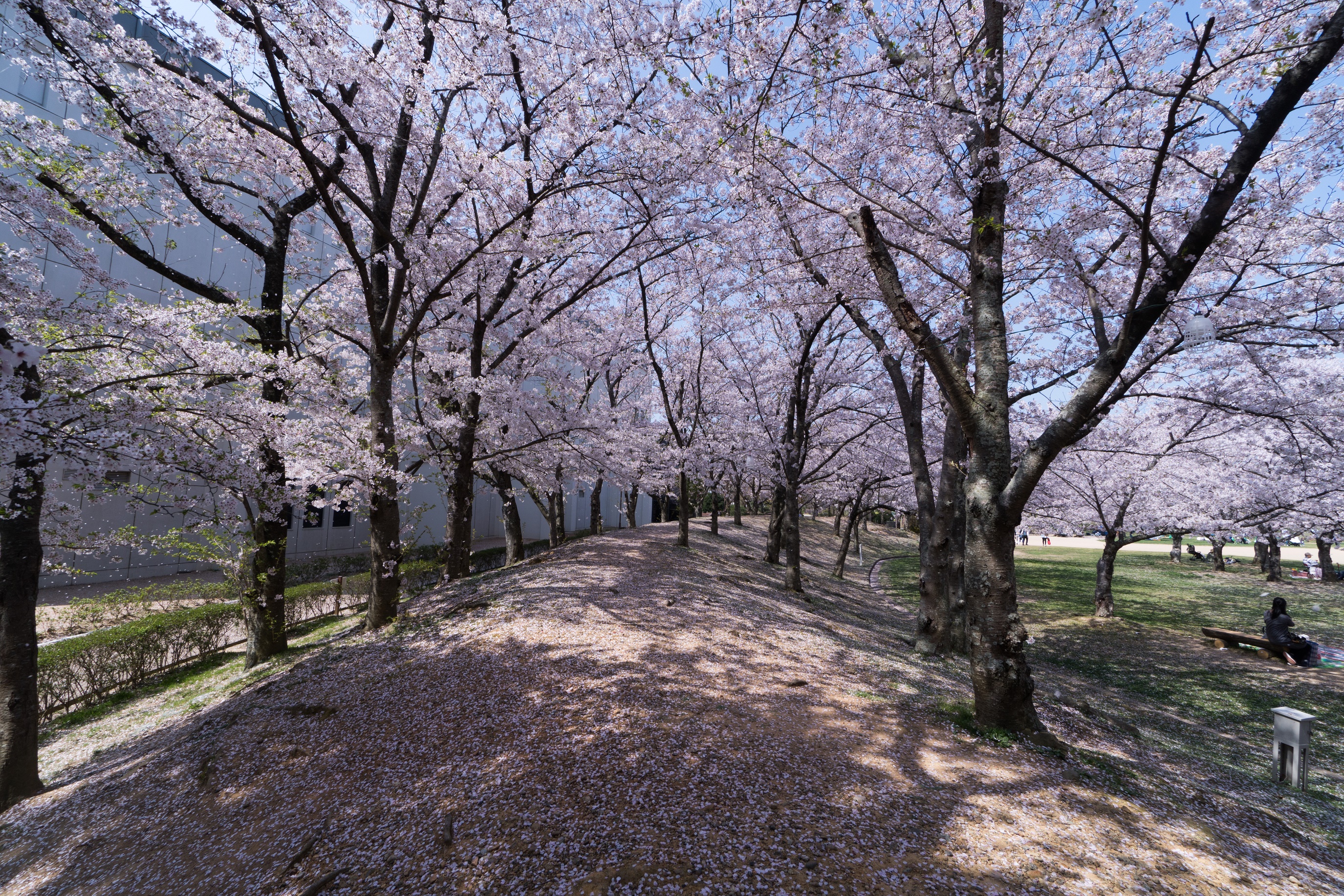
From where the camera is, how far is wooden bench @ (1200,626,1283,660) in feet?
38.7

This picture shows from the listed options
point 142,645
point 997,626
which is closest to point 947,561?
point 997,626

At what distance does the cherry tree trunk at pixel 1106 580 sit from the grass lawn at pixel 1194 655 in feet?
1.30

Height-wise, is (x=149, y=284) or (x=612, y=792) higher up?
(x=149, y=284)

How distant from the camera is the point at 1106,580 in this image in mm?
15852

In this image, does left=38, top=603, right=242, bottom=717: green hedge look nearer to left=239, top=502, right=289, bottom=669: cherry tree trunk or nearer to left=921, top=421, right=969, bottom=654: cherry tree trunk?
left=239, top=502, right=289, bottom=669: cherry tree trunk

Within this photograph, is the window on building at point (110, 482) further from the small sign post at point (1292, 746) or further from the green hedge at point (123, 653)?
the small sign post at point (1292, 746)

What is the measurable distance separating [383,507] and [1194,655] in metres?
18.0

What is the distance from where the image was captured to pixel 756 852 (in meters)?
3.45

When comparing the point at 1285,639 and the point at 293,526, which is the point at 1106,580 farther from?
the point at 293,526

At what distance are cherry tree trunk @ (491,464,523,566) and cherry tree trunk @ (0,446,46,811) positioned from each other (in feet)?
28.1

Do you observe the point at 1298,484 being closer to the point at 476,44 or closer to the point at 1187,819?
the point at 1187,819

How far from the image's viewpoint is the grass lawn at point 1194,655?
313 inches

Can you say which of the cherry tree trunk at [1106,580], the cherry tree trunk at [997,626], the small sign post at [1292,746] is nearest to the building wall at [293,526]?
the cherry tree trunk at [997,626]

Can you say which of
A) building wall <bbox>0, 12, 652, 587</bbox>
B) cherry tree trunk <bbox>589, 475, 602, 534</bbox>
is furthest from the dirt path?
cherry tree trunk <bbox>589, 475, 602, 534</bbox>
